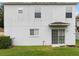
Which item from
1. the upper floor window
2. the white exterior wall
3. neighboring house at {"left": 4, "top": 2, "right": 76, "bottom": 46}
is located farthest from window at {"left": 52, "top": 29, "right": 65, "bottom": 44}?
the upper floor window

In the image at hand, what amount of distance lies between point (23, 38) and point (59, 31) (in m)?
4.38

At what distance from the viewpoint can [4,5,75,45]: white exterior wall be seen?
30.0 m

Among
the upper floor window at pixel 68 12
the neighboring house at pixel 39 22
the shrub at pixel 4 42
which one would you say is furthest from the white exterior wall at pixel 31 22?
the shrub at pixel 4 42

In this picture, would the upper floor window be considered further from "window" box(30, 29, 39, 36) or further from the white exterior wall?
A: "window" box(30, 29, 39, 36)

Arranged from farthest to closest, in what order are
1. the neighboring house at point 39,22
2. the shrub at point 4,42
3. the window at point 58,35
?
1. the window at point 58,35
2. the neighboring house at point 39,22
3. the shrub at point 4,42

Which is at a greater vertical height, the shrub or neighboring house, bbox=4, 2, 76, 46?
neighboring house, bbox=4, 2, 76, 46

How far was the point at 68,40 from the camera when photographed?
30.2m

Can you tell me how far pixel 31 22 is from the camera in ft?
98.4

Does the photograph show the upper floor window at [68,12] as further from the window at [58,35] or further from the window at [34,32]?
the window at [34,32]

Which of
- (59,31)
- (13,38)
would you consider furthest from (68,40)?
(13,38)

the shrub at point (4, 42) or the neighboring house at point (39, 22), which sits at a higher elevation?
the neighboring house at point (39, 22)

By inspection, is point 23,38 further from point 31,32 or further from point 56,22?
point 56,22

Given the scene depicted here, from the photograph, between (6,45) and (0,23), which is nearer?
(6,45)

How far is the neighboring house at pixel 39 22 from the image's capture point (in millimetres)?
29953
